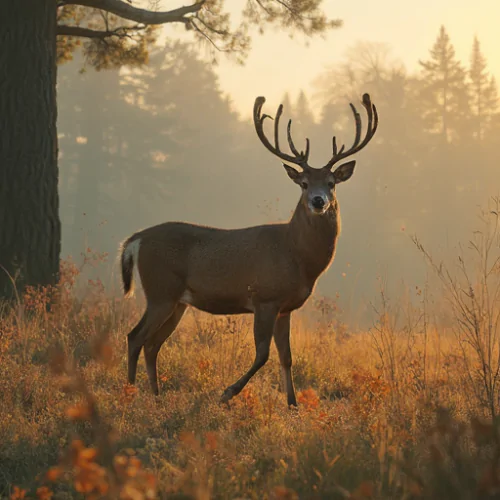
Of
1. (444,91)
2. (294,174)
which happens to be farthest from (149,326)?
(444,91)

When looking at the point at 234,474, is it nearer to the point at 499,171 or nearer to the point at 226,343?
the point at 226,343

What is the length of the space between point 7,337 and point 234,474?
356 cm

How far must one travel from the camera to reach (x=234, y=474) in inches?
135

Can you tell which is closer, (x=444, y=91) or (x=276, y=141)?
(x=276, y=141)

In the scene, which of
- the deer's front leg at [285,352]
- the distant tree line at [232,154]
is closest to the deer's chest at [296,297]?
the deer's front leg at [285,352]

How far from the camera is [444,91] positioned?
4681cm

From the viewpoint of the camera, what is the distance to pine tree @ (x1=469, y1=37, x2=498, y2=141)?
156ft

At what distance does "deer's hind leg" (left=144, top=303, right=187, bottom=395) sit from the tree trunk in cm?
255

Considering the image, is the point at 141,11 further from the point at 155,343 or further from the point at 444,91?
the point at 444,91

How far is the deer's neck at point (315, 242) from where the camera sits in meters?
6.04

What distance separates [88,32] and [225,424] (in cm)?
710

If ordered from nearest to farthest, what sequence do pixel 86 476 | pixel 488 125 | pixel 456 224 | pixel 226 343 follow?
1. pixel 86 476
2. pixel 226 343
3. pixel 456 224
4. pixel 488 125

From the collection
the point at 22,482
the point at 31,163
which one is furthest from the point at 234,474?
the point at 31,163

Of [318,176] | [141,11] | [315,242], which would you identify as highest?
[141,11]
